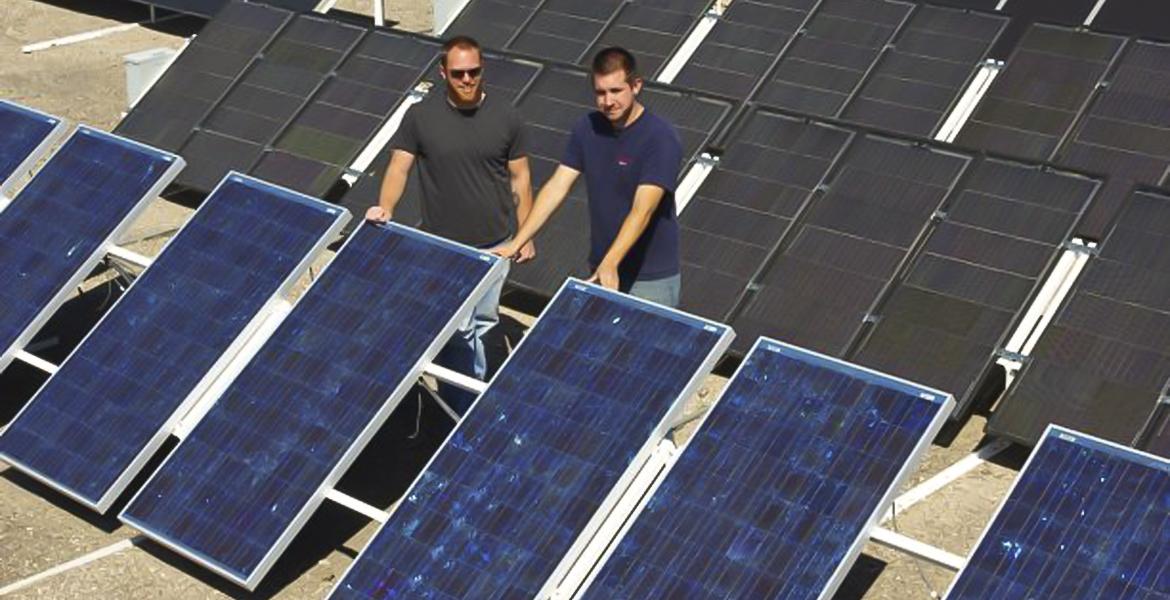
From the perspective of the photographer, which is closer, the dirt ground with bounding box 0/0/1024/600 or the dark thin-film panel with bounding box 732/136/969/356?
the dirt ground with bounding box 0/0/1024/600

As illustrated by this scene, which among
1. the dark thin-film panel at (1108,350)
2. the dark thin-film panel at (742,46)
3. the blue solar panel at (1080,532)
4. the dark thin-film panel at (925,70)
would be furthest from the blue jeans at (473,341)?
the dark thin-film panel at (742,46)

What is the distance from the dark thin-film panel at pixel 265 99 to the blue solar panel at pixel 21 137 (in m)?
2.38

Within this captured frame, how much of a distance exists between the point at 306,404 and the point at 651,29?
8.13 meters

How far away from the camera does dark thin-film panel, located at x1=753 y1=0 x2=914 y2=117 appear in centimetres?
1602

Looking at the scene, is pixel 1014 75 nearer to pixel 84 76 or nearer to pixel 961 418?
pixel 961 418

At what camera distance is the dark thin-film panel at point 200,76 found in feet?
53.4

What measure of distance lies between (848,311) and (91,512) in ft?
16.5

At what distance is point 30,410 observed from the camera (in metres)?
11.1

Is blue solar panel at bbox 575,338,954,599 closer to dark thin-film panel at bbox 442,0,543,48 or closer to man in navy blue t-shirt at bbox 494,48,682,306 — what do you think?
man in navy blue t-shirt at bbox 494,48,682,306

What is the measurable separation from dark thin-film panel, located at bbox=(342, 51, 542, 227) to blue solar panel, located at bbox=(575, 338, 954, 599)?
5.77 meters

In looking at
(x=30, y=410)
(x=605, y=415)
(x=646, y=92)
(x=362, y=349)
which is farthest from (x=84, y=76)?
(x=605, y=415)

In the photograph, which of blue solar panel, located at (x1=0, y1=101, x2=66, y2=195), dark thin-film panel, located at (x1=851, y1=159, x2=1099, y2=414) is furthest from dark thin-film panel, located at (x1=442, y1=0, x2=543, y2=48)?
dark thin-film panel, located at (x1=851, y1=159, x2=1099, y2=414)

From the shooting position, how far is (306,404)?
33.5 ft

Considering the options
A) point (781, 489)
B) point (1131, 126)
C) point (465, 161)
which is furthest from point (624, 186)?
point (1131, 126)
